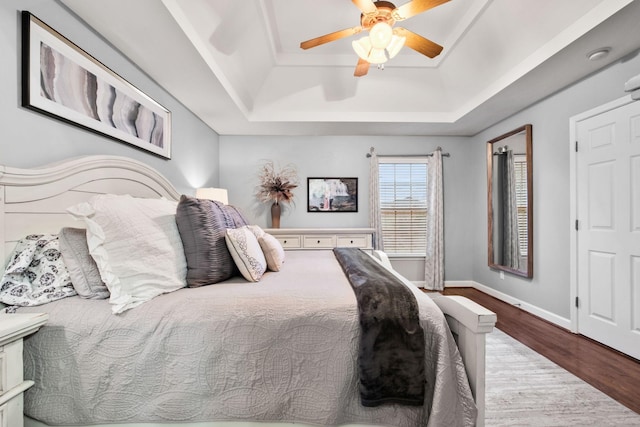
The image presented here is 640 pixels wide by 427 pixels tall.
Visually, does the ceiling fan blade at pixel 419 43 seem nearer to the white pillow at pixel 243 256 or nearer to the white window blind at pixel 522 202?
A: the white pillow at pixel 243 256

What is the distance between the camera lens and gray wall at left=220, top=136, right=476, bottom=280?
167 inches

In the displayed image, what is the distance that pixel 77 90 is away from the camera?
5.43ft

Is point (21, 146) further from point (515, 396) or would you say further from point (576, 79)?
point (576, 79)

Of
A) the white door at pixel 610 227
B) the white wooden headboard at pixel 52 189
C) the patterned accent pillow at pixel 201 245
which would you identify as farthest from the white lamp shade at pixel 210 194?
the white door at pixel 610 227

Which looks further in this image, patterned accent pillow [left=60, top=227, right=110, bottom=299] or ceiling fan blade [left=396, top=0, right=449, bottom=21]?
ceiling fan blade [left=396, top=0, right=449, bottom=21]

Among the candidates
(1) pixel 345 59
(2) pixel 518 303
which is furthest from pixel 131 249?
(2) pixel 518 303

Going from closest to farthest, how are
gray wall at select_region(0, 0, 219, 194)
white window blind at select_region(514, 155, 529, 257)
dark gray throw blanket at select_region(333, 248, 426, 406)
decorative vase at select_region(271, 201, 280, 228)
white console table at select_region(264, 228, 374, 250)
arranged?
dark gray throw blanket at select_region(333, 248, 426, 406) < gray wall at select_region(0, 0, 219, 194) < white window blind at select_region(514, 155, 529, 257) < white console table at select_region(264, 228, 374, 250) < decorative vase at select_region(271, 201, 280, 228)

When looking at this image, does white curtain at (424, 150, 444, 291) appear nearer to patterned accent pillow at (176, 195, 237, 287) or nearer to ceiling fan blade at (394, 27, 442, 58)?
ceiling fan blade at (394, 27, 442, 58)

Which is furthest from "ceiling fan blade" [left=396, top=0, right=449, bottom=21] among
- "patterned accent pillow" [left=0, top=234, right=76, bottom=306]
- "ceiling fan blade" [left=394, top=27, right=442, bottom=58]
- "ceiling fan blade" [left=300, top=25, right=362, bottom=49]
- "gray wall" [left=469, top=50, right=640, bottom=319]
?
"patterned accent pillow" [left=0, top=234, right=76, bottom=306]

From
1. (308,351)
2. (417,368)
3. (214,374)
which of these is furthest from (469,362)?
(214,374)

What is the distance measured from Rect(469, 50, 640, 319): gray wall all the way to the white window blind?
4.5 inches

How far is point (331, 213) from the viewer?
4.28 m

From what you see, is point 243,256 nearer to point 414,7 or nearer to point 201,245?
point 201,245

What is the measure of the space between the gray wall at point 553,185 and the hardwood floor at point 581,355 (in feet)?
0.94
